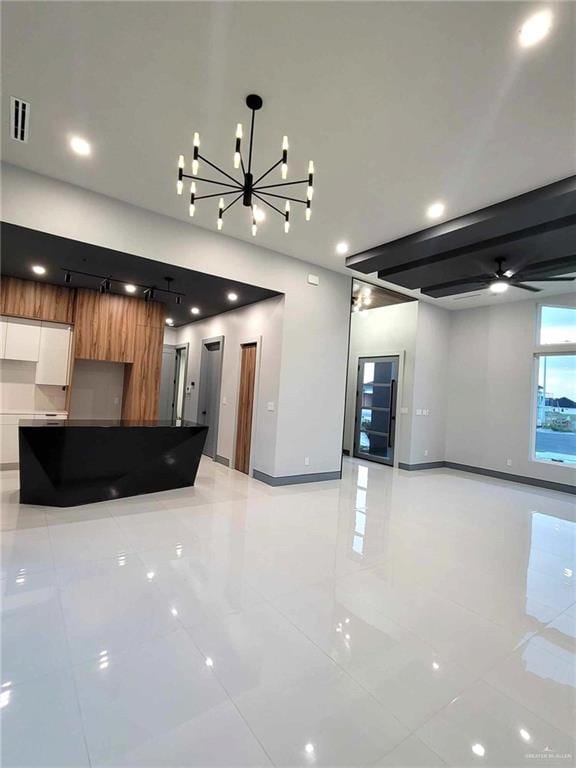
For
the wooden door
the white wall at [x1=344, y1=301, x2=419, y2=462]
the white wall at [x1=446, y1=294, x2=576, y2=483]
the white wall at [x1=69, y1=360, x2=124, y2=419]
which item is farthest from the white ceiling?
the white wall at [x1=446, y1=294, x2=576, y2=483]

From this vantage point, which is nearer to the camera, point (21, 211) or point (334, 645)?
point (334, 645)

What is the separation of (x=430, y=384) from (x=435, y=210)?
4.42 metres

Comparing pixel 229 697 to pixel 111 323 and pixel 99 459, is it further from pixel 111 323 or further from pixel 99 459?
pixel 111 323

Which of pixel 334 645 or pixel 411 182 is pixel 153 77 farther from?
pixel 334 645

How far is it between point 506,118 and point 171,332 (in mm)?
8349

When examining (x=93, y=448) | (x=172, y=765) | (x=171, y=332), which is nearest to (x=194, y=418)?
(x=171, y=332)

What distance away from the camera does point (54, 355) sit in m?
5.82

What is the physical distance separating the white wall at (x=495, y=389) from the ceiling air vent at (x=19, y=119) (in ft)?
25.5

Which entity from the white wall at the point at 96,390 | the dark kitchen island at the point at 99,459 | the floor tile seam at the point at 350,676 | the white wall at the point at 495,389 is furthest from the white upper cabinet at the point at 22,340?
the white wall at the point at 495,389

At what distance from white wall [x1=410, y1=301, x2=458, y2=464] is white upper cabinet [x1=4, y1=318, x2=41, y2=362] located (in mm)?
6888

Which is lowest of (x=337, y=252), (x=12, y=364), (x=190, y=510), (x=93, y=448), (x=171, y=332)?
(x=190, y=510)

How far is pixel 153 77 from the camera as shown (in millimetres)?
2500

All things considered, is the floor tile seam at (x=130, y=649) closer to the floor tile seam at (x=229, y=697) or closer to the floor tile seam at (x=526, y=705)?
the floor tile seam at (x=229, y=697)

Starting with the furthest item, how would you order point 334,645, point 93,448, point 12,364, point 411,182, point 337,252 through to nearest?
point 12,364, point 337,252, point 93,448, point 411,182, point 334,645
